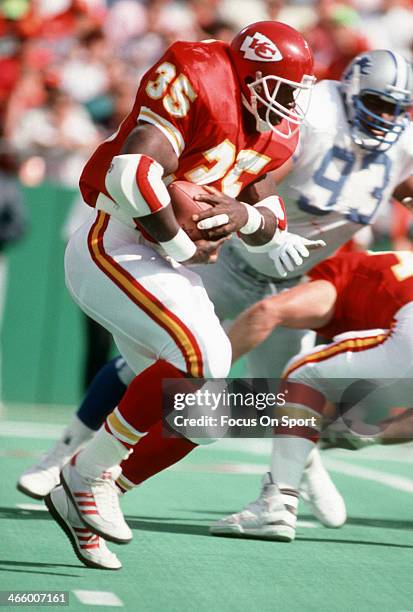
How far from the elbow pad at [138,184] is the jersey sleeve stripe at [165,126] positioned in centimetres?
12

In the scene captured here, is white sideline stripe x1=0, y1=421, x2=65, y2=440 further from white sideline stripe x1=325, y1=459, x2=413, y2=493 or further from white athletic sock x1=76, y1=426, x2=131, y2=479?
white athletic sock x1=76, y1=426, x2=131, y2=479

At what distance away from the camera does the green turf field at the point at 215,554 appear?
3.36 metres

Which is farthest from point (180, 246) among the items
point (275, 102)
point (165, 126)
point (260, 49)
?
point (260, 49)

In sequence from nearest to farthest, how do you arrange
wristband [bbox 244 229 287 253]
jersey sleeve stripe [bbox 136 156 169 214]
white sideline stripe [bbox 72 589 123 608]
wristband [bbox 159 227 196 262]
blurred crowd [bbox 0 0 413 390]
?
white sideline stripe [bbox 72 589 123 608], jersey sleeve stripe [bbox 136 156 169 214], wristband [bbox 159 227 196 262], wristband [bbox 244 229 287 253], blurred crowd [bbox 0 0 413 390]

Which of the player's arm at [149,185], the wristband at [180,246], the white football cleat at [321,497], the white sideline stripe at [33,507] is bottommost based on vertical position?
the white sideline stripe at [33,507]

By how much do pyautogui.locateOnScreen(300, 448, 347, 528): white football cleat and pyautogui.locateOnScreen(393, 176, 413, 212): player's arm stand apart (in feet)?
3.57

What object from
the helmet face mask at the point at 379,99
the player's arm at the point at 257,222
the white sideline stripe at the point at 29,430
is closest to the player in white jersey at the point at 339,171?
the helmet face mask at the point at 379,99

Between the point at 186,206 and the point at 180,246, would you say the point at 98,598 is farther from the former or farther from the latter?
the point at 186,206

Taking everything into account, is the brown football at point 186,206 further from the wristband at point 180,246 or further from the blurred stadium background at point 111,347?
the blurred stadium background at point 111,347

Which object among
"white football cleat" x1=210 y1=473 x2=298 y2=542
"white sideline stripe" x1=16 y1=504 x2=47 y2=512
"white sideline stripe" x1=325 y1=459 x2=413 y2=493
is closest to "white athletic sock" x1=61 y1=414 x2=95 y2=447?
"white sideline stripe" x1=16 y1=504 x2=47 y2=512

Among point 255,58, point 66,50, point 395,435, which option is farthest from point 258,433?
point 66,50

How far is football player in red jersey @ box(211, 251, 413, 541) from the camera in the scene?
4.38 meters

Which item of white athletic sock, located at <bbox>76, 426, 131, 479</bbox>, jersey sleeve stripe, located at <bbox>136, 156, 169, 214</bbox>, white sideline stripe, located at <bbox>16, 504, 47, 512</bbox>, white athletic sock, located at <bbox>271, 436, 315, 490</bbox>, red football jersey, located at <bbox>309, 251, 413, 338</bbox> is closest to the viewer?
jersey sleeve stripe, located at <bbox>136, 156, 169, 214</bbox>

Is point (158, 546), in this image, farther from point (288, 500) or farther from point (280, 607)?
point (280, 607)
